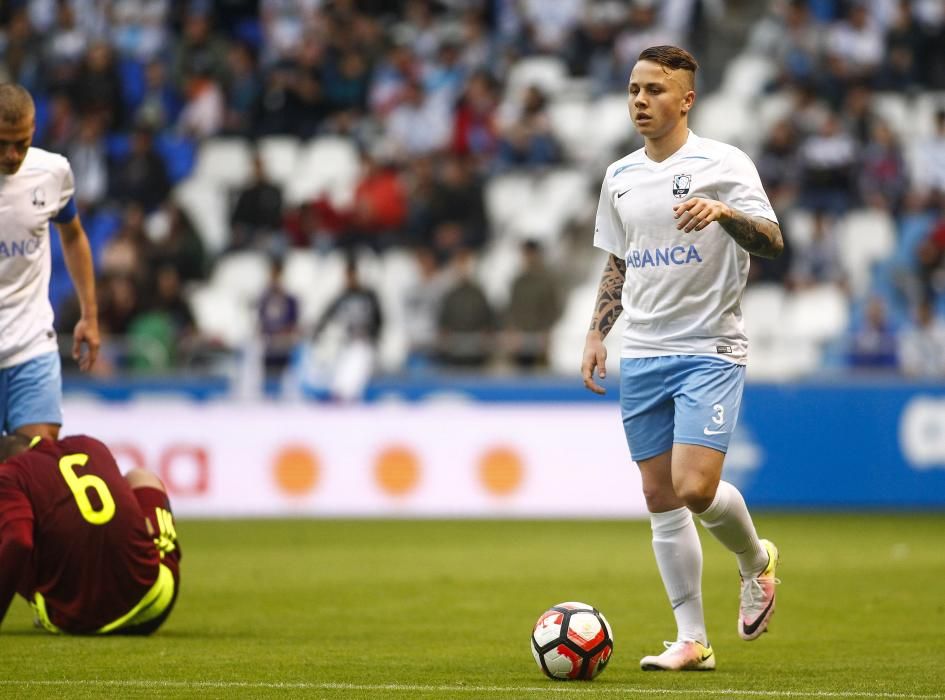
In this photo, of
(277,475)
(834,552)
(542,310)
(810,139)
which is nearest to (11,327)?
(834,552)

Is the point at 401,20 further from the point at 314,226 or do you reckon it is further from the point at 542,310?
the point at 542,310

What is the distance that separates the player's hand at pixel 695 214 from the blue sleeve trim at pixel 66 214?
3.39 meters

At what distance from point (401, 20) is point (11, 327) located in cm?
1502

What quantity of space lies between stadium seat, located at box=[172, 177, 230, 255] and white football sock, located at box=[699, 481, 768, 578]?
14.4 metres

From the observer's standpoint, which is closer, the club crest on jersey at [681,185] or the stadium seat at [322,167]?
the club crest on jersey at [681,185]

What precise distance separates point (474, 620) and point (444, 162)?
11622mm

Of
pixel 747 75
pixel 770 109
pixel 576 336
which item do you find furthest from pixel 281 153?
pixel 770 109

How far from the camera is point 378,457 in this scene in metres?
16.2

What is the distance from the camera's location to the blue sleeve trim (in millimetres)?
8383

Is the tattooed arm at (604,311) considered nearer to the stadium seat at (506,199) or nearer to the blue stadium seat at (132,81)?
the stadium seat at (506,199)

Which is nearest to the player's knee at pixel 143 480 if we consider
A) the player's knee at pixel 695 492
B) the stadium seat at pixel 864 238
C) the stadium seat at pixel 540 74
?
the player's knee at pixel 695 492

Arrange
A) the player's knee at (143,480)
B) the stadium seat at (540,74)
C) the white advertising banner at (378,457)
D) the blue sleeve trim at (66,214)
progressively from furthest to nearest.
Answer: the stadium seat at (540,74), the white advertising banner at (378,457), the blue sleeve trim at (66,214), the player's knee at (143,480)

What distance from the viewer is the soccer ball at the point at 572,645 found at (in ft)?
21.8

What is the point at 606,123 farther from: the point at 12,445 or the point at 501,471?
the point at 12,445
